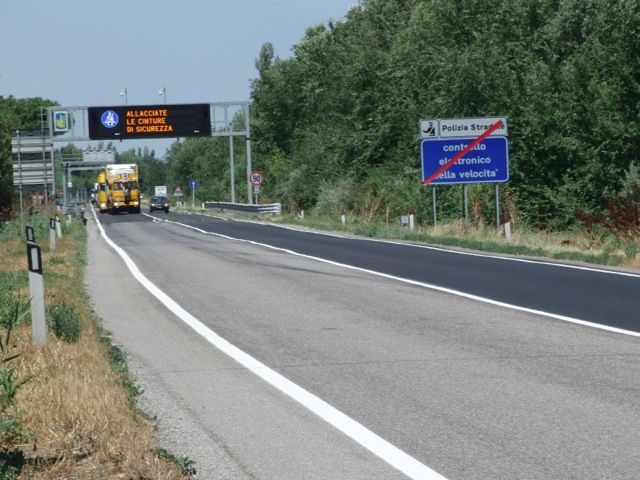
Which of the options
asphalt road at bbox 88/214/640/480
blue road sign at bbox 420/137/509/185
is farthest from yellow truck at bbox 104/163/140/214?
asphalt road at bbox 88/214/640/480

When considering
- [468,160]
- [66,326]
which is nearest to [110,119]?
[468,160]

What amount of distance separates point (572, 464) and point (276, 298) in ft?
34.1

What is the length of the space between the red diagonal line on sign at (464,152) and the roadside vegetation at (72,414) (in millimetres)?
23226

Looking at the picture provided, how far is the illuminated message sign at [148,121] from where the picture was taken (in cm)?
6525

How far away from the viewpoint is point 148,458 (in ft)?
20.6

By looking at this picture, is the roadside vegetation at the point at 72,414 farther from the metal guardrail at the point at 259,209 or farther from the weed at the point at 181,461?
the metal guardrail at the point at 259,209

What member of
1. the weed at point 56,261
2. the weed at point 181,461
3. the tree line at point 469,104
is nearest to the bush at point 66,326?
the weed at point 181,461

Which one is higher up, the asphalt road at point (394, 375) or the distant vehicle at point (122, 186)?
the distant vehicle at point (122, 186)

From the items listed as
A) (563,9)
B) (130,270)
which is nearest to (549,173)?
(563,9)

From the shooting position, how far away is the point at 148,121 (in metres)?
65.2

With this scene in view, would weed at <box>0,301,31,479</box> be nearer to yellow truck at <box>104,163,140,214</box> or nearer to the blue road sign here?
the blue road sign

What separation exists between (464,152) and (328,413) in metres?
26.6

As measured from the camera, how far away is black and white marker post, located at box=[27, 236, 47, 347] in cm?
1032

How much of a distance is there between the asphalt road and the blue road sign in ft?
47.0
